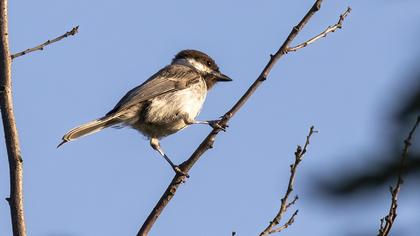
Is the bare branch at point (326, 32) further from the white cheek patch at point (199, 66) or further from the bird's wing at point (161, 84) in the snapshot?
the white cheek patch at point (199, 66)

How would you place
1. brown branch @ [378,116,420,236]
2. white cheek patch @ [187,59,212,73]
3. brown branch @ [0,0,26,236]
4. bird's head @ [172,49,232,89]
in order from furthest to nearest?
1. white cheek patch @ [187,59,212,73]
2. bird's head @ [172,49,232,89]
3. brown branch @ [0,0,26,236]
4. brown branch @ [378,116,420,236]

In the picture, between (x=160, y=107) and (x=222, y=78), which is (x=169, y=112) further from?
(x=222, y=78)

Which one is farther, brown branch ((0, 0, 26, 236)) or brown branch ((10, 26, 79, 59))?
brown branch ((10, 26, 79, 59))

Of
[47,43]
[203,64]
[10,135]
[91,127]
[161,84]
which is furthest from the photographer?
[203,64]

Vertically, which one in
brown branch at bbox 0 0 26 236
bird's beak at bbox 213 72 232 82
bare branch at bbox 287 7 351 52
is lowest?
brown branch at bbox 0 0 26 236

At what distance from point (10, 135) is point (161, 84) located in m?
3.75

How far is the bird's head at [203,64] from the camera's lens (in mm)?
7824

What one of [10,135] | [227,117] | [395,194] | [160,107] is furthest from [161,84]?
[395,194]

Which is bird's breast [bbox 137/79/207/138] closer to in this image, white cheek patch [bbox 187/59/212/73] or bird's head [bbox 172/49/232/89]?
bird's head [bbox 172/49/232/89]

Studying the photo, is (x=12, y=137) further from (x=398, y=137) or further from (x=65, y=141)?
(x=398, y=137)

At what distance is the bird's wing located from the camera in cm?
671

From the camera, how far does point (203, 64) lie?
26.8 ft

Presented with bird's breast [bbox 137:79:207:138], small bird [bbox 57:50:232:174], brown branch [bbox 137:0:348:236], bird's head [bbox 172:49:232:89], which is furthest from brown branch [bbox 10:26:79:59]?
bird's head [bbox 172:49:232:89]

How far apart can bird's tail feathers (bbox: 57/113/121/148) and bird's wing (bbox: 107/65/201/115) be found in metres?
0.16
